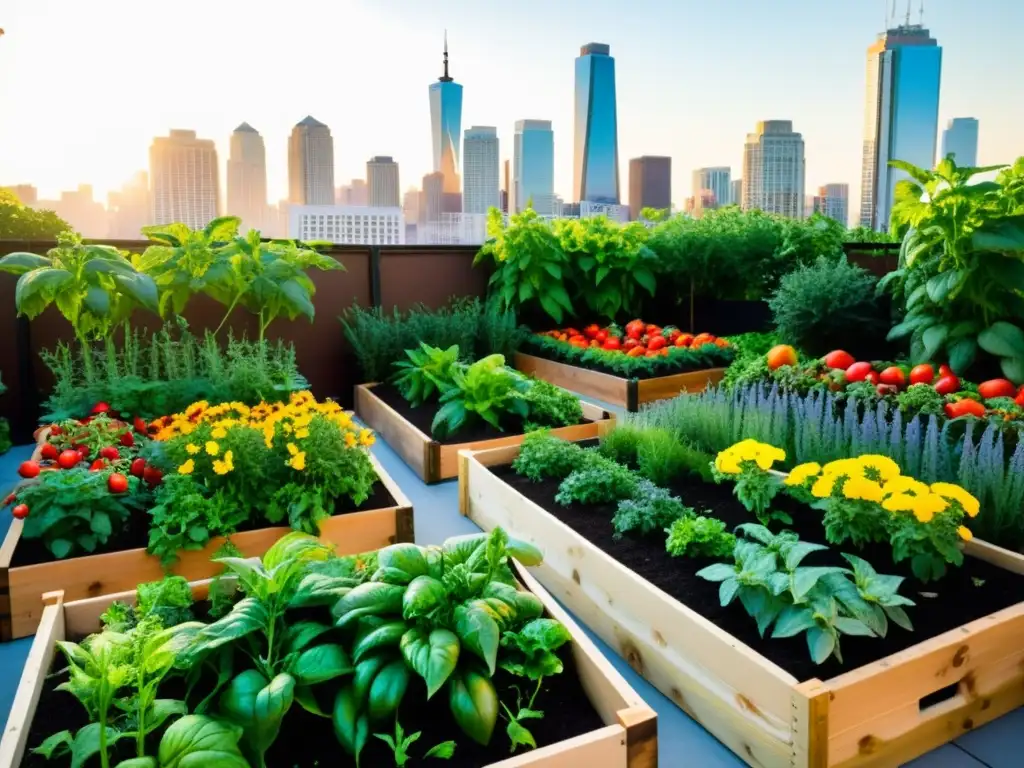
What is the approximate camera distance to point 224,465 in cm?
243

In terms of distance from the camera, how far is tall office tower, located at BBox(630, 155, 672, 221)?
43.4 ft

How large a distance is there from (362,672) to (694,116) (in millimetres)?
6723

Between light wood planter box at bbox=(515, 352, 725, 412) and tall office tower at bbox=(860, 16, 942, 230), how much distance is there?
8.93 m

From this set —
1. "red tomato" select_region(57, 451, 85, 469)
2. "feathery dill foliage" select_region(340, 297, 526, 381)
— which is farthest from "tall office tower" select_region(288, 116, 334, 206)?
"red tomato" select_region(57, 451, 85, 469)

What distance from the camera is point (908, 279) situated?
14.0ft

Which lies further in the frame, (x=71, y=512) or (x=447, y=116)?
(x=447, y=116)

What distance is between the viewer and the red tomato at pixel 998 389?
3.52 metres

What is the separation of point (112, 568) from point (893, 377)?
357cm

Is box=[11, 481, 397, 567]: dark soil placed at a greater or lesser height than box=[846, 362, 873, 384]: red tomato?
lesser

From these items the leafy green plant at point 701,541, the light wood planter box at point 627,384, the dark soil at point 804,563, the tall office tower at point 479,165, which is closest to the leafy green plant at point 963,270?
the light wood planter box at point 627,384

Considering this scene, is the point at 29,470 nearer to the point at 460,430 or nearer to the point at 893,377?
the point at 460,430

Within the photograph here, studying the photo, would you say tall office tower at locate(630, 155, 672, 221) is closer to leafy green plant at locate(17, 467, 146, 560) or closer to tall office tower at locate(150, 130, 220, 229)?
tall office tower at locate(150, 130, 220, 229)

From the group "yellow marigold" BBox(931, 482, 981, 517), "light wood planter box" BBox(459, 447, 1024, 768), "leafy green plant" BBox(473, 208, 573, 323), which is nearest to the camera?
"light wood planter box" BBox(459, 447, 1024, 768)

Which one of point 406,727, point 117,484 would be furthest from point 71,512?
point 406,727
